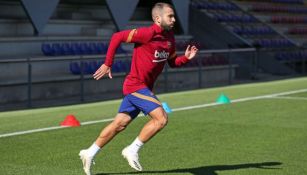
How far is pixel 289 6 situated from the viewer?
129 feet

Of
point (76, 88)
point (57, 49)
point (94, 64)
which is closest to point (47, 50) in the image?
point (57, 49)

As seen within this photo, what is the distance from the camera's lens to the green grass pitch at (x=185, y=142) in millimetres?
7852

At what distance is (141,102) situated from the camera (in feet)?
23.1

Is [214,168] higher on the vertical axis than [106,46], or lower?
higher

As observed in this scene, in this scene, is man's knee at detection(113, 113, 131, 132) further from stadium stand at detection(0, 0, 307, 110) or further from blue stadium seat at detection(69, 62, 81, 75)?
blue stadium seat at detection(69, 62, 81, 75)

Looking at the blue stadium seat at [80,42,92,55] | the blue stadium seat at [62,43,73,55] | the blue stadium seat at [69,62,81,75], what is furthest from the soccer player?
the blue stadium seat at [80,42,92,55]

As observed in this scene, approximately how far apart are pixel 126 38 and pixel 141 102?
0.66m

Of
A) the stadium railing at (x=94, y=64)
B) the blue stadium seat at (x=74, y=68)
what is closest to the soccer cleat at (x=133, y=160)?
the stadium railing at (x=94, y=64)

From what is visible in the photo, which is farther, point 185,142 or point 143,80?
point 185,142

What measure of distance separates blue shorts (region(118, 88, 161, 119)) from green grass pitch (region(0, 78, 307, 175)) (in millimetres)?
773

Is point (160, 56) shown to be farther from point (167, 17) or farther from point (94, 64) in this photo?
point (94, 64)

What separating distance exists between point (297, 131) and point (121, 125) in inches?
192

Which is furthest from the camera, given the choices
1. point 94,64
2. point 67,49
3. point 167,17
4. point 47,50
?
point 67,49

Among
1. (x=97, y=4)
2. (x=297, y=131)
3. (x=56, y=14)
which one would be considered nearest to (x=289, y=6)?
(x=97, y=4)
